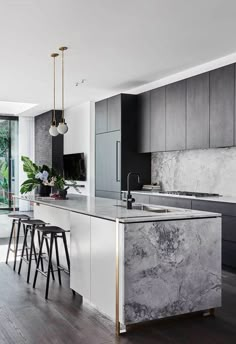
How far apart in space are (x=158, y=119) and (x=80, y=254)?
3539 mm

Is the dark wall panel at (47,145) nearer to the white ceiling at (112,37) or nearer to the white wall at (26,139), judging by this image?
the white wall at (26,139)

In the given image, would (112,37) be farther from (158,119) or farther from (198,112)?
(158,119)

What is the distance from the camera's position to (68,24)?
4230 millimetres

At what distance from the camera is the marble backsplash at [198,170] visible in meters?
5.60

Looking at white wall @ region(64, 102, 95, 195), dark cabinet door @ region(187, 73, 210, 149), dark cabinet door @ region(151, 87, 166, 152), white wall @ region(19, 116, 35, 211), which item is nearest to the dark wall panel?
white wall @ region(19, 116, 35, 211)

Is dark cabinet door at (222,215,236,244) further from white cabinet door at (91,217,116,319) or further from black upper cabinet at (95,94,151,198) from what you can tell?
black upper cabinet at (95,94,151,198)

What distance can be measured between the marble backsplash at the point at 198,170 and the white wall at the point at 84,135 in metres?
1.93

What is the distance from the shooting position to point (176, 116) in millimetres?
6215

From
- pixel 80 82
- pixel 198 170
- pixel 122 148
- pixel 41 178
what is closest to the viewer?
pixel 41 178

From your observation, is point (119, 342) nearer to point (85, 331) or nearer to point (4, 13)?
point (85, 331)

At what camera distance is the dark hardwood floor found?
2.88m

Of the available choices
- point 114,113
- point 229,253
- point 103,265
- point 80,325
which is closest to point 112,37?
point 103,265

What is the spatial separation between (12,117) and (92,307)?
8.42 m

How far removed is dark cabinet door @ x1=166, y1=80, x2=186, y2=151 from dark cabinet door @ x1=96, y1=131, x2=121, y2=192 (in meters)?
1.18
